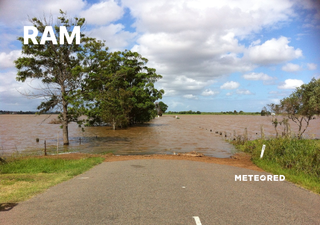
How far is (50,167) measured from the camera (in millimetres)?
12383

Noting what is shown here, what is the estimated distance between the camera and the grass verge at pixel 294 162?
32.7ft

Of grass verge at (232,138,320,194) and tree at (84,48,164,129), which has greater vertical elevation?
tree at (84,48,164,129)

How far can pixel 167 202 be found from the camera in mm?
6812

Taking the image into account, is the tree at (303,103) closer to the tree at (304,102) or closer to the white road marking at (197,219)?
the tree at (304,102)

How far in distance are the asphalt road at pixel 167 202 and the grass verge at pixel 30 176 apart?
0.48 m

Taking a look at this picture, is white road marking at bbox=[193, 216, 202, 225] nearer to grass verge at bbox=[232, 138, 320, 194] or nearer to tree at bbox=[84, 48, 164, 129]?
grass verge at bbox=[232, 138, 320, 194]

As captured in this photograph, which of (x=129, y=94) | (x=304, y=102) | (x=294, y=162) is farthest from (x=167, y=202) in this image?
(x=129, y=94)

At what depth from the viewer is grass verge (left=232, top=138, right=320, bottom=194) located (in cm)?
997

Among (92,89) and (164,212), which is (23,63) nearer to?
(92,89)

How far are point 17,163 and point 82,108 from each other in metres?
12.4

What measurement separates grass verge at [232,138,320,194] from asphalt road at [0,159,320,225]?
0.84 meters

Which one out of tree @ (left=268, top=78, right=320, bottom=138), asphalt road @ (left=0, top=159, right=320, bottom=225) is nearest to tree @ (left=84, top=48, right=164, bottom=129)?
tree @ (left=268, top=78, right=320, bottom=138)

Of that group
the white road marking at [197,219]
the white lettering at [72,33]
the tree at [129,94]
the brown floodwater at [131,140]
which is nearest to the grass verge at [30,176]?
the white road marking at [197,219]

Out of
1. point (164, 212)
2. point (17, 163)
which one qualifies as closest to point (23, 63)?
point (17, 163)
